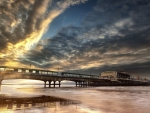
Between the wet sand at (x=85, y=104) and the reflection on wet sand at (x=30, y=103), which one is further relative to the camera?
the reflection on wet sand at (x=30, y=103)

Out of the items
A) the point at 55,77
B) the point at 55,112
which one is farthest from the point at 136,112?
the point at 55,77

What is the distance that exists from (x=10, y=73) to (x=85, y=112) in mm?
55007

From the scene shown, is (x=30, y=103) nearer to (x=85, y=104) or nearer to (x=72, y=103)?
(x=72, y=103)

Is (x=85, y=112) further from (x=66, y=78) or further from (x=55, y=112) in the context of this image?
(x=66, y=78)

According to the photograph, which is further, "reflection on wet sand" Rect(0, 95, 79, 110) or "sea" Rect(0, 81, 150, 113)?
"reflection on wet sand" Rect(0, 95, 79, 110)

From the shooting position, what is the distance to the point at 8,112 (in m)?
14.0

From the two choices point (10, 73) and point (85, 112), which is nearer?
point (85, 112)

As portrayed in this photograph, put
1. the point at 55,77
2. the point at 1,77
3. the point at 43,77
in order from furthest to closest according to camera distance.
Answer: the point at 55,77 < the point at 43,77 < the point at 1,77

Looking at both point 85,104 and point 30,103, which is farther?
point 30,103

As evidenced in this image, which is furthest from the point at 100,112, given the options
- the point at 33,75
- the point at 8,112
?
the point at 33,75

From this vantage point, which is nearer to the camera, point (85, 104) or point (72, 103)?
point (85, 104)

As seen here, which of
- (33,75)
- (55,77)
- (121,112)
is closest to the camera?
(121,112)

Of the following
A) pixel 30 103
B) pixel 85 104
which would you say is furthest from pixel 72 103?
pixel 30 103

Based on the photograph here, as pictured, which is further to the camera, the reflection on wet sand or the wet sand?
the reflection on wet sand
